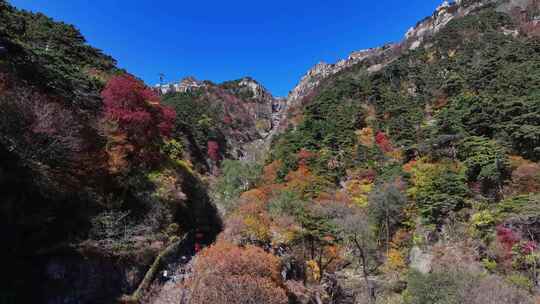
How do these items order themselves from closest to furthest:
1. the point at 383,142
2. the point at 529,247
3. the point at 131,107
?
1. the point at 529,247
2. the point at 131,107
3. the point at 383,142

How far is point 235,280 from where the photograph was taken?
12188 millimetres

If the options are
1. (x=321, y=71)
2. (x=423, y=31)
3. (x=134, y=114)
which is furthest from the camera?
(x=321, y=71)

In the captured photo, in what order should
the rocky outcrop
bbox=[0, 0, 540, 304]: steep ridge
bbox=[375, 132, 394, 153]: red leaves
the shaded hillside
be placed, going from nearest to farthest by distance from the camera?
the shaded hillside, bbox=[0, 0, 540, 304]: steep ridge, bbox=[375, 132, 394, 153]: red leaves, the rocky outcrop

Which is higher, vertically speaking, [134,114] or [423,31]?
[423,31]

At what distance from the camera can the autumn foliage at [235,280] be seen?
39.0 ft

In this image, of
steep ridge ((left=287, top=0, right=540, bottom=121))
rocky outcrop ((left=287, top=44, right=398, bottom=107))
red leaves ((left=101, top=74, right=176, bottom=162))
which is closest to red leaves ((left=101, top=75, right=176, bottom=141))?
red leaves ((left=101, top=74, right=176, bottom=162))

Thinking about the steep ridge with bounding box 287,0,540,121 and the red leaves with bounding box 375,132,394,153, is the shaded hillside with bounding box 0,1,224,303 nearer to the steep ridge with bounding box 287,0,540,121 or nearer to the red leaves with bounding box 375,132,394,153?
the red leaves with bounding box 375,132,394,153

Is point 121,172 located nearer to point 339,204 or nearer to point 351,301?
point 351,301

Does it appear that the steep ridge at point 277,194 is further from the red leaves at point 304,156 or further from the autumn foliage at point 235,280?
the red leaves at point 304,156

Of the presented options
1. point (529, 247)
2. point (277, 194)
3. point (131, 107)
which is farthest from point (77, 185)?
point (529, 247)

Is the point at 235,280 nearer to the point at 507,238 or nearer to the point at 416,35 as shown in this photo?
the point at 507,238

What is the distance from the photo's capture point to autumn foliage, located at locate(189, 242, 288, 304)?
1188 centimetres

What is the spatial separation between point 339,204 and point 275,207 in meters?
7.13

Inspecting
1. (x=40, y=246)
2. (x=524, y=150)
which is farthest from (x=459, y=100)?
(x=40, y=246)
